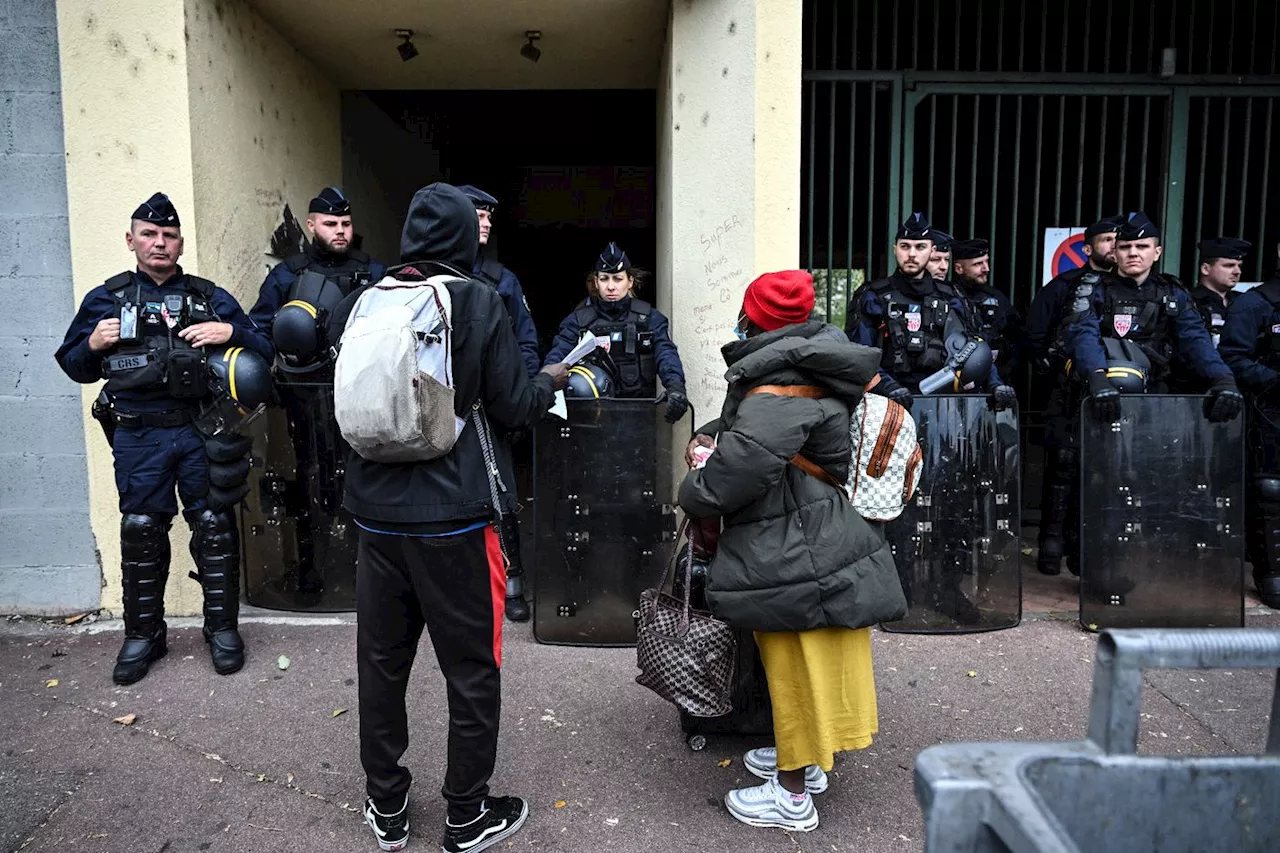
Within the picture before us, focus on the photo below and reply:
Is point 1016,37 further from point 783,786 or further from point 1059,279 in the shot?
point 783,786

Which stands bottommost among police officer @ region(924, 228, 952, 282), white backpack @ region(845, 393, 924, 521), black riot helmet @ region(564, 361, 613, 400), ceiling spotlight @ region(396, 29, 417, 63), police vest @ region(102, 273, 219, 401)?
white backpack @ region(845, 393, 924, 521)

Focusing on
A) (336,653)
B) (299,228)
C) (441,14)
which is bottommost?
(336,653)

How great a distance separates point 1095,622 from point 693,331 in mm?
2448

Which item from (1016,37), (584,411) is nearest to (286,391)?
(584,411)

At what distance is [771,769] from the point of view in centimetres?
295

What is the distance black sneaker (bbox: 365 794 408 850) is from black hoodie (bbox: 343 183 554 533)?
0.88 m

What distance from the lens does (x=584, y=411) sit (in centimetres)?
406

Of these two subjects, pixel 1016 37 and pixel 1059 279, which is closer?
pixel 1059 279

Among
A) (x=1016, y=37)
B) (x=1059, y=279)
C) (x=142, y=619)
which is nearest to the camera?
(x=142, y=619)

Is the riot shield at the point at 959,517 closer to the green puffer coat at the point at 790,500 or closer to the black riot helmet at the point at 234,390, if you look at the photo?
the green puffer coat at the point at 790,500

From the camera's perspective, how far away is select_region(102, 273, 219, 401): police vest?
3.61 meters

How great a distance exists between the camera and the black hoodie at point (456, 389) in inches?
94.0

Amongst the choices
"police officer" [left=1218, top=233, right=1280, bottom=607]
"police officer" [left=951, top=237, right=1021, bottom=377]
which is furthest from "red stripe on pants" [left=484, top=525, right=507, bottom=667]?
"police officer" [left=1218, top=233, right=1280, bottom=607]

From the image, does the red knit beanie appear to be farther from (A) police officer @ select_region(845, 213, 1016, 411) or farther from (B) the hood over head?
(A) police officer @ select_region(845, 213, 1016, 411)
